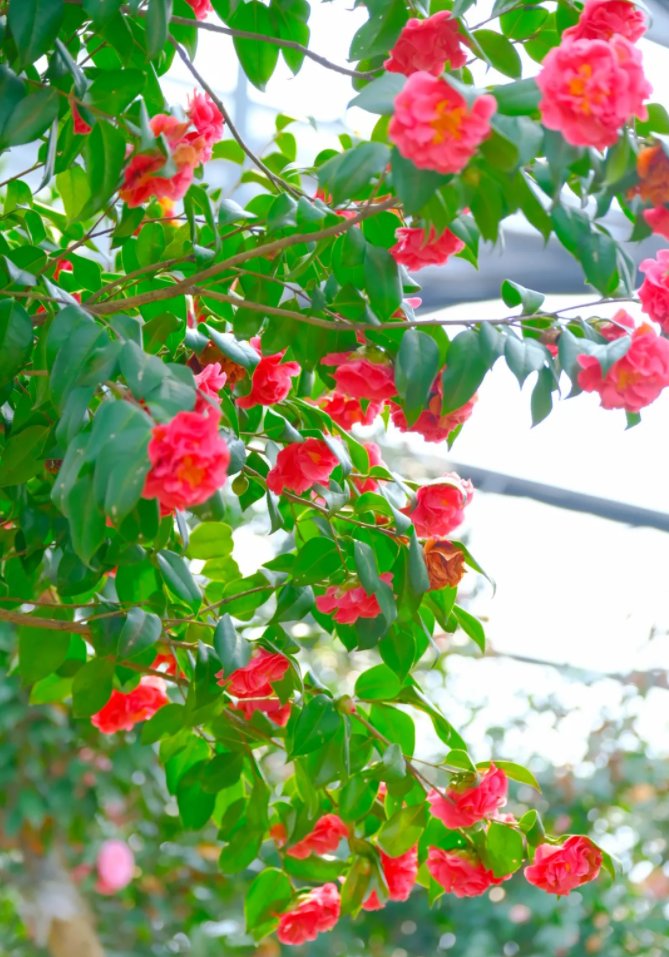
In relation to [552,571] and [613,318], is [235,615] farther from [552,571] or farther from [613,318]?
[552,571]

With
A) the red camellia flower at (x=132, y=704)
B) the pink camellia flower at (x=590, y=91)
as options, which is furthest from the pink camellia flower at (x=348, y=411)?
the pink camellia flower at (x=590, y=91)

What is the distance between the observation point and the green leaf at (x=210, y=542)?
143 cm

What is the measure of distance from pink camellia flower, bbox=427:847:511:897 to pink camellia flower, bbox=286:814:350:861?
133 mm

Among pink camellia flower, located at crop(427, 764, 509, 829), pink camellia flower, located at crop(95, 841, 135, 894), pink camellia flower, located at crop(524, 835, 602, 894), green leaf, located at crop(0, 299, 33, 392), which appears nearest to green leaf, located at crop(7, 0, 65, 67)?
green leaf, located at crop(0, 299, 33, 392)

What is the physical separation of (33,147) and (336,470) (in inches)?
94.3

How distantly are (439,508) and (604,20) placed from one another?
0.48m

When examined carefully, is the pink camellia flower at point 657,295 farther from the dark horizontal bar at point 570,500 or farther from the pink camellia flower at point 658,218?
the dark horizontal bar at point 570,500

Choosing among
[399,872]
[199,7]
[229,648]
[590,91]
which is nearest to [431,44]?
[590,91]

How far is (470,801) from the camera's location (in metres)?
1.29

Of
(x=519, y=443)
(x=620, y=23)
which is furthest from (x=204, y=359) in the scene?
(x=519, y=443)

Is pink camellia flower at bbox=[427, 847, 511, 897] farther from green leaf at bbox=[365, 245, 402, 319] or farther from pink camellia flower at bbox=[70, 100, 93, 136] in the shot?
pink camellia flower at bbox=[70, 100, 93, 136]

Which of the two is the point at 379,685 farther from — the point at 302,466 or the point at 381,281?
the point at 381,281

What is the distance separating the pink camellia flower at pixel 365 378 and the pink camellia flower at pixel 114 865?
255cm

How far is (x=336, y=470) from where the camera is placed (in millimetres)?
1299
